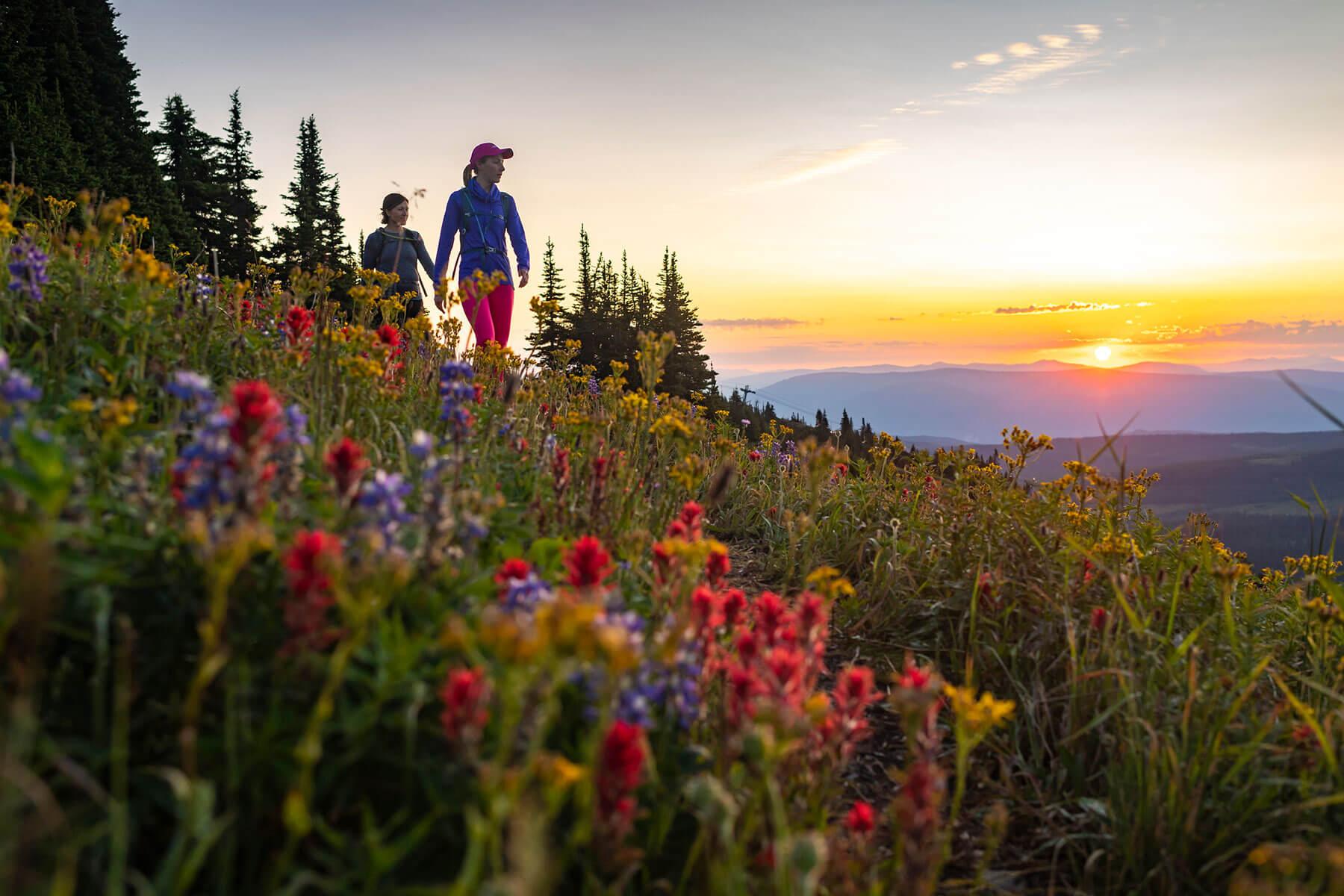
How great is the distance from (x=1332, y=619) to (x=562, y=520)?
3.33m

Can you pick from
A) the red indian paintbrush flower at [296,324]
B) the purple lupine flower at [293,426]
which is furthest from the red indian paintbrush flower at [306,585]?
the red indian paintbrush flower at [296,324]

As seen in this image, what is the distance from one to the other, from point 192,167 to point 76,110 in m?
8.40

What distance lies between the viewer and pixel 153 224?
2722 cm

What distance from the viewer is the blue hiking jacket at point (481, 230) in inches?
361

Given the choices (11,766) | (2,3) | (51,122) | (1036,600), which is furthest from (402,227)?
(2,3)

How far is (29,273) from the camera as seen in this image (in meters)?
3.33

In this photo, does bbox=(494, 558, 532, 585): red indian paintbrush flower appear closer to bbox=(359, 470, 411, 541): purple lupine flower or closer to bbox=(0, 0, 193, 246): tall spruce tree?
bbox=(359, 470, 411, 541): purple lupine flower

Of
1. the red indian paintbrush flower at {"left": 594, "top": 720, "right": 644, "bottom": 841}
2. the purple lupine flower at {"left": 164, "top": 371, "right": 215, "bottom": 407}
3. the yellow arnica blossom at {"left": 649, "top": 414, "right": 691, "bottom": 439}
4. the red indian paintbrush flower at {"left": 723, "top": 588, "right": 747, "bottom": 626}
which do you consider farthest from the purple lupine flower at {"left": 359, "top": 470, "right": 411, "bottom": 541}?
the yellow arnica blossom at {"left": 649, "top": 414, "right": 691, "bottom": 439}

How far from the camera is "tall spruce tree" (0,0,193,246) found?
22.0m

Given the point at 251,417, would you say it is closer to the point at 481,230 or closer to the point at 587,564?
the point at 587,564

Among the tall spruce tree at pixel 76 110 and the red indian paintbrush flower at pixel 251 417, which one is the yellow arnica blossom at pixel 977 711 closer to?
the red indian paintbrush flower at pixel 251 417

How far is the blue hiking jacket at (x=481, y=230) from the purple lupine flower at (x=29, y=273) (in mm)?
5744

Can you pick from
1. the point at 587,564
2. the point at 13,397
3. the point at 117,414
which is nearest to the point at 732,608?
the point at 587,564

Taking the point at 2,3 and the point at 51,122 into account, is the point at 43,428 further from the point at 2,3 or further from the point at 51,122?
the point at 2,3
